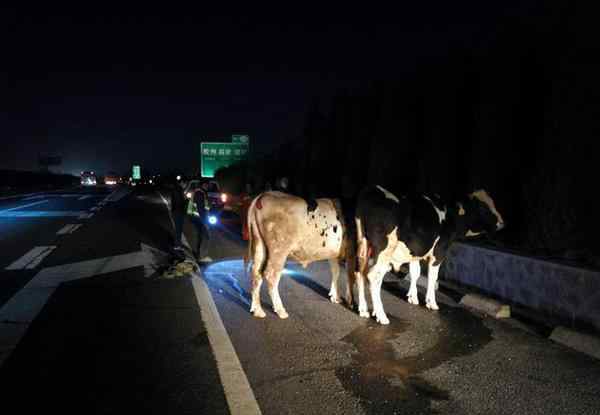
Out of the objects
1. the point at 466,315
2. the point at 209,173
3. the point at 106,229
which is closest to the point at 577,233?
the point at 466,315

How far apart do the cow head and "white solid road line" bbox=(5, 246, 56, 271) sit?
8.79 metres

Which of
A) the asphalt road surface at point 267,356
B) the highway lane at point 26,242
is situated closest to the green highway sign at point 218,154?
the highway lane at point 26,242

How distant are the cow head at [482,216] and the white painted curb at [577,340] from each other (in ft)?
6.73

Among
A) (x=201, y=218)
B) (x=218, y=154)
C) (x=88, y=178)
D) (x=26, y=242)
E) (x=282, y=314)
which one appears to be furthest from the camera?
(x=88, y=178)

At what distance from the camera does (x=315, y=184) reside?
29.7 meters

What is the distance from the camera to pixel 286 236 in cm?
614

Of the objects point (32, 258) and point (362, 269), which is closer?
point (362, 269)

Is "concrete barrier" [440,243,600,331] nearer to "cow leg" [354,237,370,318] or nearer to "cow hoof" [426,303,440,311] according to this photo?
"cow hoof" [426,303,440,311]

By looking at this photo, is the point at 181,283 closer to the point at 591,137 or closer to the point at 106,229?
the point at 591,137

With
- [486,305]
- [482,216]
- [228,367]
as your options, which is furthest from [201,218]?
[486,305]

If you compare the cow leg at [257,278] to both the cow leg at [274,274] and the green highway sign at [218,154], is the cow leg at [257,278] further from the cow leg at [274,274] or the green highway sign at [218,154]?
the green highway sign at [218,154]

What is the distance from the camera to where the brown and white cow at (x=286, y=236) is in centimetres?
613

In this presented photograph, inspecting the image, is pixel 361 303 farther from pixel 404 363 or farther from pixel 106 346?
pixel 106 346

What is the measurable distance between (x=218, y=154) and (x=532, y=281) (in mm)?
28800
